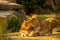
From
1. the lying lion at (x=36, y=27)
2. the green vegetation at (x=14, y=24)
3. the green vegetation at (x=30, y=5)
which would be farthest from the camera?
the green vegetation at (x=30, y=5)

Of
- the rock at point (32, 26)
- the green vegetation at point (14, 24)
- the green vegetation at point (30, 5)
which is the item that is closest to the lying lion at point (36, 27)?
the rock at point (32, 26)

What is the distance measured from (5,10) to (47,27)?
374 centimetres

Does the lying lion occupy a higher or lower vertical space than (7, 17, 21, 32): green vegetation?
higher

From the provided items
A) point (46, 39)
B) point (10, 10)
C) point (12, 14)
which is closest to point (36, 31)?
point (46, 39)

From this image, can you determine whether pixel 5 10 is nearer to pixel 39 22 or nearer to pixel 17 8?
pixel 17 8

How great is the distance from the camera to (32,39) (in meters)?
6.98

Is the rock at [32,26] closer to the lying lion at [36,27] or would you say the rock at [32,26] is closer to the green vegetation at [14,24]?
the lying lion at [36,27]

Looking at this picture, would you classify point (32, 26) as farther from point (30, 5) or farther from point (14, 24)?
point (30, 5)

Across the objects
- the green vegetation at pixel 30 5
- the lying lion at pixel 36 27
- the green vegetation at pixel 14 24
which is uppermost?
the lying lion at pixel 36 27

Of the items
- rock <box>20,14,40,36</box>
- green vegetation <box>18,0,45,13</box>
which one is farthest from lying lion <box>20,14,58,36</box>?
green vegetation <box>18,0,45,13</box>

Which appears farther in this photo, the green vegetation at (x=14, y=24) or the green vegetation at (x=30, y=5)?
the green vegetation at (x=30, y=5)

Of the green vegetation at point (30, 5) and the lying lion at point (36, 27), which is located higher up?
the lying lion at point (36, 27)

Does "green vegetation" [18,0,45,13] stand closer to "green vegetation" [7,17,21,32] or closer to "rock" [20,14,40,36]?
"green vegetation" [7,17,21,32]

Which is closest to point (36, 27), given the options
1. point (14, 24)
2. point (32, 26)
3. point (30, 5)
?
→ point (32, 26)
